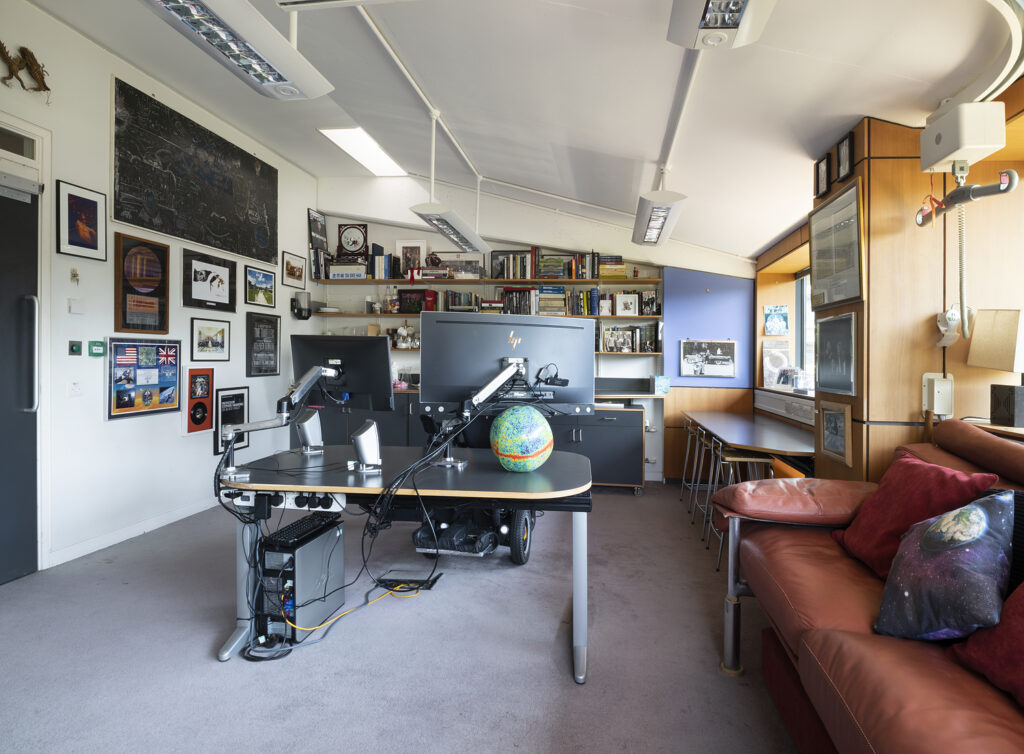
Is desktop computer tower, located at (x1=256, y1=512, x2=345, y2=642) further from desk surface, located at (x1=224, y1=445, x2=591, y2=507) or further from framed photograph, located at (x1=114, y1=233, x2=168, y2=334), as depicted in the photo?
framed photograph, located at (x1=114, y1=233, x2=168, y2=334)

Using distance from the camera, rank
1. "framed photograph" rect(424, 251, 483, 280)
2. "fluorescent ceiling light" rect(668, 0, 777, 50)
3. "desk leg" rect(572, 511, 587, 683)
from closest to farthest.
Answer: "fluorescent ceiling light" rect(668, 0, 777, 50)
"desk leg" rect(572, 511, 587, 683)
"framed photograph" rect(424, 251, 483, 280)

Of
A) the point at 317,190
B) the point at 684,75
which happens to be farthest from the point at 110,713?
the point at 317,190

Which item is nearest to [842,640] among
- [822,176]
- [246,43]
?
[822,176]

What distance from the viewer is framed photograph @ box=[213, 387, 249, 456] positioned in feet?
14.6

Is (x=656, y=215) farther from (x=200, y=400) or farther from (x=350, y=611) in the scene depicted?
(x=200, y=400)

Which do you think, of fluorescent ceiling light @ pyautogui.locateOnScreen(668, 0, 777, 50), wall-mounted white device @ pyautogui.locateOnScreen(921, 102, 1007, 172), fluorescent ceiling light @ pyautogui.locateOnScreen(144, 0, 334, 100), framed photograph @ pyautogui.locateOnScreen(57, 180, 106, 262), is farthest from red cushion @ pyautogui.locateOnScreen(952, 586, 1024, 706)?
framed photograph @ pyautogui.locateOnScreen(57, 180, 106, 262)

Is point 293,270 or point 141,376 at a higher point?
point 293,270

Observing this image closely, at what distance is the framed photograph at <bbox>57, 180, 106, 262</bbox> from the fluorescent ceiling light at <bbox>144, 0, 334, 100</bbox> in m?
1.97

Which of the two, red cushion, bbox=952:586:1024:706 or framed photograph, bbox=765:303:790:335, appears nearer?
red cushion, bbox=952:586:1024:706

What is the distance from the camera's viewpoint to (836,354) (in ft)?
8.91

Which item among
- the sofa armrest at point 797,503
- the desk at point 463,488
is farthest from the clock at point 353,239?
the sofa armrest at point 797,503

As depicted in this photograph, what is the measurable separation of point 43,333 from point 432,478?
9.15 feet

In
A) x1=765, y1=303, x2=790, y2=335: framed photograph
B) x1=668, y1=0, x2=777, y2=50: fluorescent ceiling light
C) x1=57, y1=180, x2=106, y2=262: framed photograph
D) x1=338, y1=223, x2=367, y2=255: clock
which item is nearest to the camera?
x1=668, y1=0, x2=777, y2=50: fluorescent ceiling light

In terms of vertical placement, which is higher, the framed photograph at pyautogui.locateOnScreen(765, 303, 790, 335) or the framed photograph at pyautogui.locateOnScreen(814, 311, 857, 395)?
the framed photograph at pyautogui.locateOnScreen(765, 303, 790, 335)
